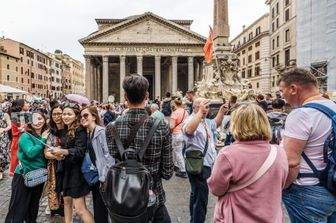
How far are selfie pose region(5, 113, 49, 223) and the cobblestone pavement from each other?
816 millimetres

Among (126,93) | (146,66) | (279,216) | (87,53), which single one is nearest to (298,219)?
(279,216)

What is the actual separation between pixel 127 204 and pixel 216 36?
1226 centimetres

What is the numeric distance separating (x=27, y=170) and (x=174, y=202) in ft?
7.69

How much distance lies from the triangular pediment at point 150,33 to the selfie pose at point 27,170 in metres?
39.6

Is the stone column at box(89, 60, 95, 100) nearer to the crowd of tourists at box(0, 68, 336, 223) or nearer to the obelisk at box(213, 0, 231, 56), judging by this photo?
the obelisk at box(213, 0, 231, 56)

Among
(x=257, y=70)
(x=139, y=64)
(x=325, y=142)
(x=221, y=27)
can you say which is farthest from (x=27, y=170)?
(x=257, y=70)

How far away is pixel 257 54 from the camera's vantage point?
51.9 meters

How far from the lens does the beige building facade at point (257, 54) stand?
Answer: 47156mm

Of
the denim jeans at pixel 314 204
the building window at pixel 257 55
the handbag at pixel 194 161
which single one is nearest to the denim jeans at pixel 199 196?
the handbag at pixel 194 161

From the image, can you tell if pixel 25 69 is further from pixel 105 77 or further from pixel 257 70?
pixel 257 70

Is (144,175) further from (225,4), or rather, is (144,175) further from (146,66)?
(146,66)

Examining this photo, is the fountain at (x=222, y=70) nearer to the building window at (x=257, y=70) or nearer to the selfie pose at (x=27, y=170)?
the selfie pose at (x=27, y=170)

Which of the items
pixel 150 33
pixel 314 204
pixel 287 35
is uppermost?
pixel 150 33

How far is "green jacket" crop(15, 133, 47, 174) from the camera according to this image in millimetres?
3807
